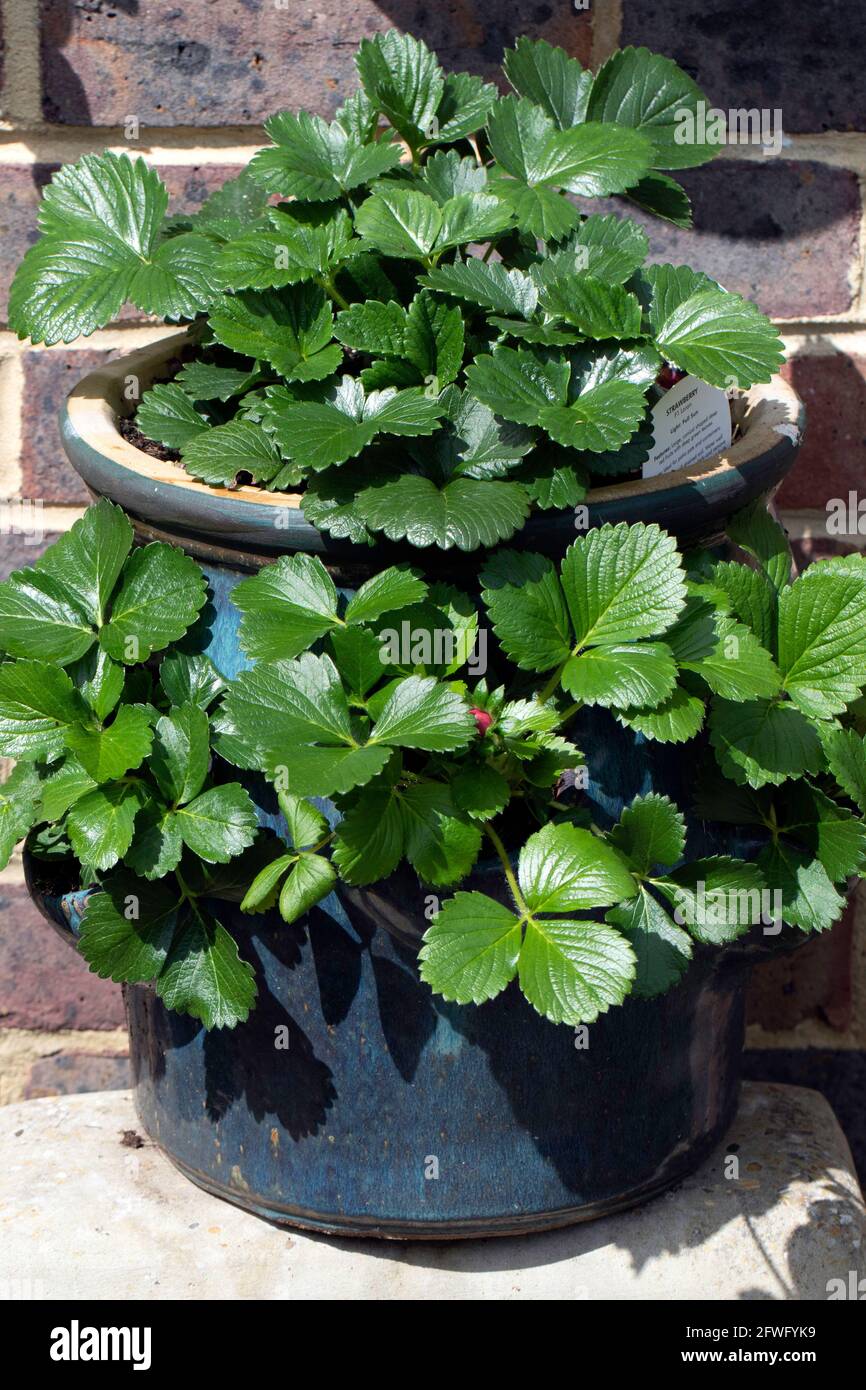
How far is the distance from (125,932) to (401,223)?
1.30 ft

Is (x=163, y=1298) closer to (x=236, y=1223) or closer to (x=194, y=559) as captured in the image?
(x=236, y=1223)

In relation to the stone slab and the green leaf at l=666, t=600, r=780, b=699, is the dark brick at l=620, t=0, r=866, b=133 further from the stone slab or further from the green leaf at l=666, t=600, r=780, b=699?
the stone slab

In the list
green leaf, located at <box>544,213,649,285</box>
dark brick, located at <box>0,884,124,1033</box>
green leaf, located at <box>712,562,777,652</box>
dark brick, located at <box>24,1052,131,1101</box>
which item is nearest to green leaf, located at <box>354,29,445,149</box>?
green leaf, located at <box>544,213,649,285</box>

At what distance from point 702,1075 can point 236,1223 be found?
301 millimetres

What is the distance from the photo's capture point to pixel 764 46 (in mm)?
1039

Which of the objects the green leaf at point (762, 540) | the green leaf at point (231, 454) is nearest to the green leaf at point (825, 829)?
the green leaf at point (762, 540)

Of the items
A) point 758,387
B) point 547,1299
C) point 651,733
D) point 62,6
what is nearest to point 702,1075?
point 547,1299

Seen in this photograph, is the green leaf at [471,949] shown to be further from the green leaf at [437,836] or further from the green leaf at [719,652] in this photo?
the green leaf at [719,652]

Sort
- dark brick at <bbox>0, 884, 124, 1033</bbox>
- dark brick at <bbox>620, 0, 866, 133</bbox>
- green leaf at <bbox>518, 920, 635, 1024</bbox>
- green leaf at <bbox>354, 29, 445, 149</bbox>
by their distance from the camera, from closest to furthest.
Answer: green leaf at <bbox>518, 920, 635, 1024</bbox>
green leaf at <bbox>354, 29, 445, 149</bbox>
dark brick at <bbox>620, 0, 866, 133</bbox>
dark brick at <bbox>0, 884, 124, 1033</bbox>

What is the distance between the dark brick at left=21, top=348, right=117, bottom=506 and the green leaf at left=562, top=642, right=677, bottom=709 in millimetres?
541

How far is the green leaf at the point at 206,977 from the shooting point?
76cm

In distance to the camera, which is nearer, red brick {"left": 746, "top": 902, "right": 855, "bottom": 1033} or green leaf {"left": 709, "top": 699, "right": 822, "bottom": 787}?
green leaf {"left": 709, "top": 699, "right": 822, "bottom": 787}

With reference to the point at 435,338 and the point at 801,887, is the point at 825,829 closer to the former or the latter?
the point at 801,887

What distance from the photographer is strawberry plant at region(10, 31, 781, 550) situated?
2.40ft
